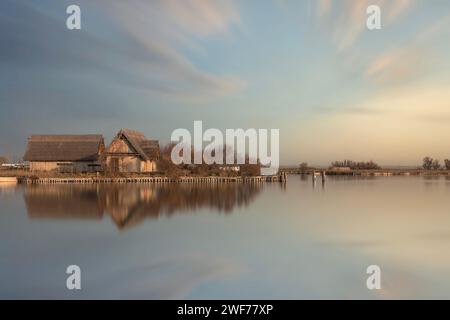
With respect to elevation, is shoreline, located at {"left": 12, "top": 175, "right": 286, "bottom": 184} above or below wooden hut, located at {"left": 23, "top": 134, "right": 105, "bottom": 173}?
below

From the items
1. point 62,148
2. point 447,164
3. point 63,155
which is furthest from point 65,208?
point 447,164

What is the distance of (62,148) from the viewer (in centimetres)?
3659

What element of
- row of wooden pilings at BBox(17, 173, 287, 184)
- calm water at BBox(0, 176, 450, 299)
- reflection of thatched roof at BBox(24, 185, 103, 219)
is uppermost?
row of wooden pilings at BBox(17, 173, 287, 184)

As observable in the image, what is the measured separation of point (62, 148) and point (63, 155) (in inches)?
32.2

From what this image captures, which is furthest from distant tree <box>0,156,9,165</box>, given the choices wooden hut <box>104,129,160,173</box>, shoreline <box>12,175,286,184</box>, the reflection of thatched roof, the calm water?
the calm water

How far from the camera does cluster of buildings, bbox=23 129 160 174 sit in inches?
1367

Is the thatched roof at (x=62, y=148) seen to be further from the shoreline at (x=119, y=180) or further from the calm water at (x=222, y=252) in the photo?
the calm water at (x=222, y=252)

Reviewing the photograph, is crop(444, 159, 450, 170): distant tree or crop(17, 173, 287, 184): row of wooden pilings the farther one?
crop(444, 159, 450, 170): distant tree

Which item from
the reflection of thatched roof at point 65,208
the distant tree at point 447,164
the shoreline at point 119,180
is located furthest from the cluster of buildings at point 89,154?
the distant tree at point 447,164

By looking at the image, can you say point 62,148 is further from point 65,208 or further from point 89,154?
point 65,208

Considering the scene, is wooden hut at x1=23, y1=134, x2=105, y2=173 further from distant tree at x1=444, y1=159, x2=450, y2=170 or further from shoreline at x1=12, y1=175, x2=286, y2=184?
distant tree at x1=444, y1=159, x2=450, y2=170
